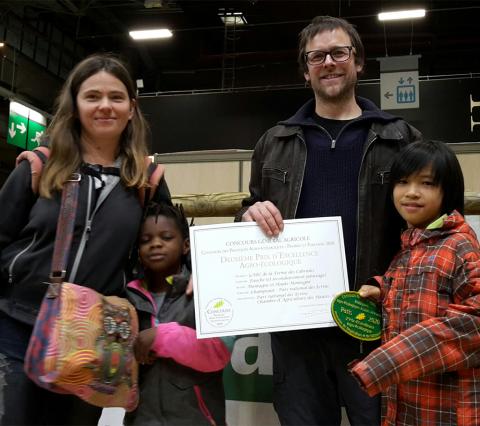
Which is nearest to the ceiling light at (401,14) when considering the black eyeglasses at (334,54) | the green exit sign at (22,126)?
the green exit sign at (22,126)

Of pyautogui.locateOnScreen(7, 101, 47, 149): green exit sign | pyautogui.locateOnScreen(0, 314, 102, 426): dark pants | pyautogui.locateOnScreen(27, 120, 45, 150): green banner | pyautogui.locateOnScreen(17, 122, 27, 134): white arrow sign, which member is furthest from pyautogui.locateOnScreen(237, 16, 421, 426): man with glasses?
pyautogui.locateOnScreen(27, 120, 45, 150): green banner

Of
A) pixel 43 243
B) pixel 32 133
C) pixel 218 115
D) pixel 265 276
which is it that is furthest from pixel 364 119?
pixel 32 133

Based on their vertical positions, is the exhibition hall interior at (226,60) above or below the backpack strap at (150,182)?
above

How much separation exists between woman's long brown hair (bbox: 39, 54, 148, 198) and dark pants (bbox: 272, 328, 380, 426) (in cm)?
71

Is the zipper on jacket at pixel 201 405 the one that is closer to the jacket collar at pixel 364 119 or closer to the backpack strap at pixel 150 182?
the backpack strap at pixel 150 182

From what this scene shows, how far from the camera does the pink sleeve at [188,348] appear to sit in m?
1.58

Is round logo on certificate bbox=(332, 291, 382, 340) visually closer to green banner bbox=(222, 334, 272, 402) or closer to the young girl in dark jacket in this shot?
the young girl in dark jacket

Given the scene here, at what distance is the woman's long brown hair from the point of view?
1590 millimetres

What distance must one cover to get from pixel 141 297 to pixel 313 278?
1.76ft

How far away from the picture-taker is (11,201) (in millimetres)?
1547

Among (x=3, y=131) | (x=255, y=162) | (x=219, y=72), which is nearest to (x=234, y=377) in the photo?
(x=255, y=162)

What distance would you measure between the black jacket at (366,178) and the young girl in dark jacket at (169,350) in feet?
1.01

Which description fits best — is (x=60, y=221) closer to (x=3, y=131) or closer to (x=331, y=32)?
(x=331, y=32)

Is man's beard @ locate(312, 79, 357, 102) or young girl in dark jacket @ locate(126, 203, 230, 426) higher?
man's beard @ locate(312, 79, 357, 102)
